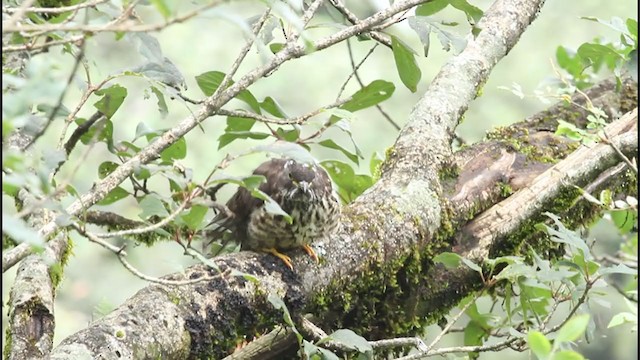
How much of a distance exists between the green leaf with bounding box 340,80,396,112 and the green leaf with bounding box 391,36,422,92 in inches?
2.7

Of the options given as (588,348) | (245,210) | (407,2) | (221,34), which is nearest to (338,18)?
(407,2)

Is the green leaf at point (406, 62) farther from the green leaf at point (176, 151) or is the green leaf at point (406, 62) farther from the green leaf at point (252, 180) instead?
the green leaf at point (252, 180)

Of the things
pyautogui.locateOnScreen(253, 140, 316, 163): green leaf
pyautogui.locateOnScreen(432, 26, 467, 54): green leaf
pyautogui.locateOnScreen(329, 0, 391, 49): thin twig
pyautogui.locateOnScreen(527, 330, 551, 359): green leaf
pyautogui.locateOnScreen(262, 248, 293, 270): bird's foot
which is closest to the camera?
pyautogui.locateOnScreen(527, 330, 551, 359): green leaf

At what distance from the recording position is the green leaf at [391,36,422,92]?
2.32 meters

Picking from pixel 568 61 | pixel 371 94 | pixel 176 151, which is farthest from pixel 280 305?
pixel 568 61

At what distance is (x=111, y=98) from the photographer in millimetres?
2072

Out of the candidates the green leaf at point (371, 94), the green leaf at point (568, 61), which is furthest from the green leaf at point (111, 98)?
the green leaf at point (568, 61)

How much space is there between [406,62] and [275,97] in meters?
5.47

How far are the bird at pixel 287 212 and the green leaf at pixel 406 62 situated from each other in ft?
1.29

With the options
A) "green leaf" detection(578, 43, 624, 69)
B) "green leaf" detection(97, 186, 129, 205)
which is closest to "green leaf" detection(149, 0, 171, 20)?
"green leaf" detection(97, 186, 129, 205)

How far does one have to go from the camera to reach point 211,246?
10.2 feet

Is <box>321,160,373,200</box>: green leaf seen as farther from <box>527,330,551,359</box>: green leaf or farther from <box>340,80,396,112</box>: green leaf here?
<box>527,330,551,359</box>: green leaf

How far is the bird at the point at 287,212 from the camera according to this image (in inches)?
103

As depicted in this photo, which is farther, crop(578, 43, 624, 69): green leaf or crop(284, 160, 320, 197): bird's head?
crop(578, 43, 624, 69): green leaf
